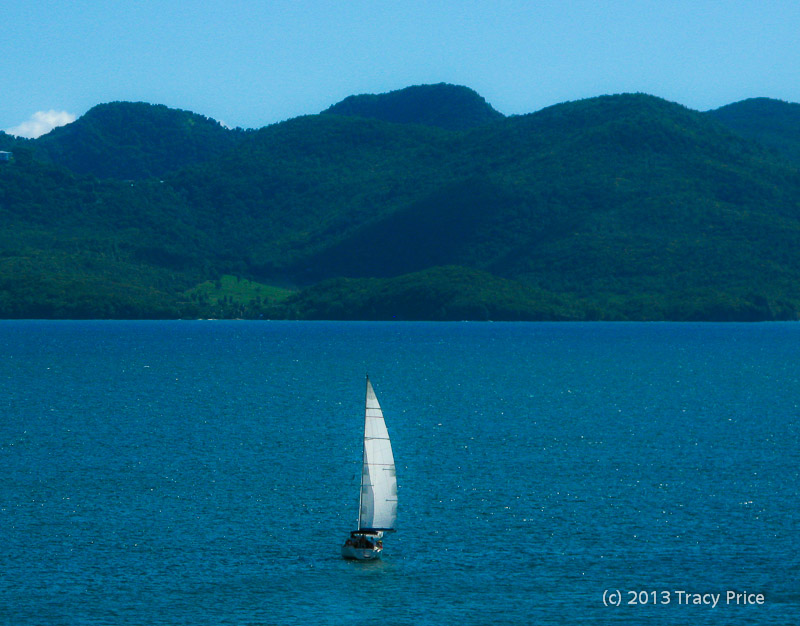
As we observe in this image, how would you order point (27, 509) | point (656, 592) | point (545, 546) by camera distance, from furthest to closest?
point (27, 509) → point (545, 546) → point (656, 592)

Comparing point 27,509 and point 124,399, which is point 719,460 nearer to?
point 27,509

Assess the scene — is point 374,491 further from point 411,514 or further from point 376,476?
point 411,514

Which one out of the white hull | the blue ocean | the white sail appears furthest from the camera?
the white hull

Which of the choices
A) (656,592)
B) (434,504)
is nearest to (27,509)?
(434,504)

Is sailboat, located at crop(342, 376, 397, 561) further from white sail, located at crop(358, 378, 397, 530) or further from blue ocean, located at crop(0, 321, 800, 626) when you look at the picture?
blue ocean, located at crop(0, 321, 800, 626)

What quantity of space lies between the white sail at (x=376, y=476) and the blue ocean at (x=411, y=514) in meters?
2.28

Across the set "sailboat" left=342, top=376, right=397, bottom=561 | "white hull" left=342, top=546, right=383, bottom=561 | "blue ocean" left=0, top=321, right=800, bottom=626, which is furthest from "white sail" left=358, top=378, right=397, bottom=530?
"blue ocean" left=0, top=321, right=800, bottom=626

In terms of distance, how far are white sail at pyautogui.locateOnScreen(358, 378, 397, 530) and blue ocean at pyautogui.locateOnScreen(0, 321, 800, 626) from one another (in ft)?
7.50

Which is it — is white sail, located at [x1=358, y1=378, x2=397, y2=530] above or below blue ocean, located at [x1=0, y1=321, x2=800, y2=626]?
above

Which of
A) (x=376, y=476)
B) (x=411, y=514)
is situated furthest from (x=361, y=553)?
(x=411, y=514)

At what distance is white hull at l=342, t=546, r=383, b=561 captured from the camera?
51125 mm

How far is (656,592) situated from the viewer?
47125mm

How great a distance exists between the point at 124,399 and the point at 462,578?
83043 millimetres

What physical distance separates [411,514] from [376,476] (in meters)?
12.3
